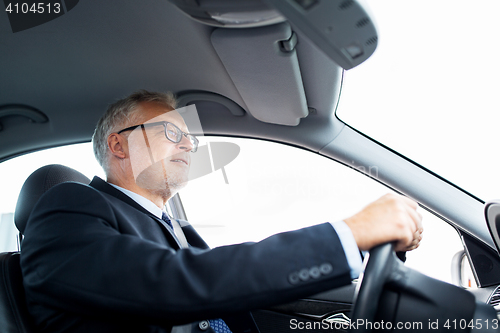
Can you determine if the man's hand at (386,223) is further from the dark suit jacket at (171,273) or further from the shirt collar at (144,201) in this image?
the shirt collar at (144,201)

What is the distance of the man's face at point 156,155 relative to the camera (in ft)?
4.79

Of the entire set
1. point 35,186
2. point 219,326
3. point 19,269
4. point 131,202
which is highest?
point 35,186

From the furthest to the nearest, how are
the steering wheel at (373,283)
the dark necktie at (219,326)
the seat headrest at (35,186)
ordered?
the seat headrest at (35,186)
the dark necktie at (219,326)
the steering wheel at (373,283)

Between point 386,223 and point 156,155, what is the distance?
3.48ft

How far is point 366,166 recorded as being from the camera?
1661mm

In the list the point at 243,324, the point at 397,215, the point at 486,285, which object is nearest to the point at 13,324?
the point at 243,324

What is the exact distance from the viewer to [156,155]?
1485 mm

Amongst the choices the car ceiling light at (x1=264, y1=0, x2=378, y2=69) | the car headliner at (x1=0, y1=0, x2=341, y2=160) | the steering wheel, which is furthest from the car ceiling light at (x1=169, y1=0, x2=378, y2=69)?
the car headliner at (x1=0, y1=0, x2=341, y2=160)

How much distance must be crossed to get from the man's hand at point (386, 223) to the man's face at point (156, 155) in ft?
3.08

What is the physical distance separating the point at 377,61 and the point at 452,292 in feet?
3.18

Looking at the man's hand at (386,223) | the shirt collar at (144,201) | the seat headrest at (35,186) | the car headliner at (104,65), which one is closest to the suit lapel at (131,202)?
the shirt collar at (144,201)

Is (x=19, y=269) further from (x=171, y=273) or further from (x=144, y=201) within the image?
(x=171, y=273)

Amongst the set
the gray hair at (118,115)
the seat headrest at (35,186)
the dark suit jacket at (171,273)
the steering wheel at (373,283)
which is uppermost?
the gray hair at (118,115)

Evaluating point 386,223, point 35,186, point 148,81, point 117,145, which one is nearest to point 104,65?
point 148,81
